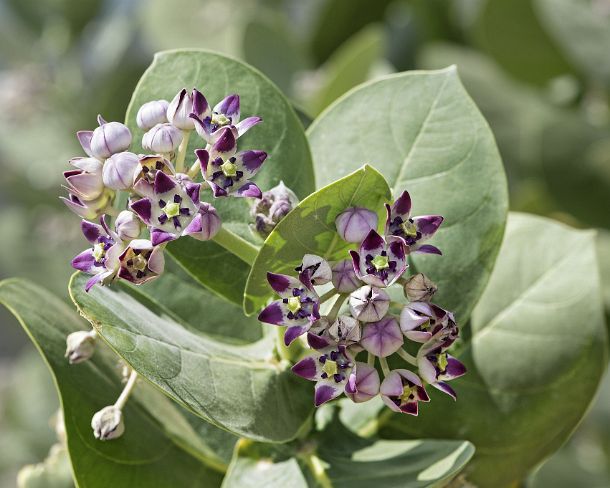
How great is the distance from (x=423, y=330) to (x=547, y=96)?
4.73ft

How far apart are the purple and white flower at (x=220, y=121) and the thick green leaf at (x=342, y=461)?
0.39 m

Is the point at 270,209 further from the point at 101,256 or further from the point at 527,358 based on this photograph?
the point at 527,358

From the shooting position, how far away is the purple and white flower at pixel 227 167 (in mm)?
908

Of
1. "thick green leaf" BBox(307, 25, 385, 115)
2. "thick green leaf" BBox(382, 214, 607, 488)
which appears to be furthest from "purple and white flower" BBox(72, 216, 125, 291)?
"thick green leaf" BBox(307, 25, 385, 115)

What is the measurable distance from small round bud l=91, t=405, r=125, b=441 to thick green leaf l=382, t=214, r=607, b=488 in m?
0.36

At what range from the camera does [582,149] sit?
6.63 ft

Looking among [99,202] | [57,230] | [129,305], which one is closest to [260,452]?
[129,305]

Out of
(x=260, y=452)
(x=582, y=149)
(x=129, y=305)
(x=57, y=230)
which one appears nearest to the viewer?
(x=129, y=305)

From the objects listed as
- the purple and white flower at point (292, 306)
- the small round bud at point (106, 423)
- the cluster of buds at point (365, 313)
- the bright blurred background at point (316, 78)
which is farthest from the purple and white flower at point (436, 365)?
the bright blurred background at point (316, 78)

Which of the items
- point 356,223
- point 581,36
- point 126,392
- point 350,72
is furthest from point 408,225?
point 581,36

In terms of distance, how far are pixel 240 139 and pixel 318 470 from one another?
0.40 m

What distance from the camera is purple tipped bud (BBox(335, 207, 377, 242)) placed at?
35.8 inches

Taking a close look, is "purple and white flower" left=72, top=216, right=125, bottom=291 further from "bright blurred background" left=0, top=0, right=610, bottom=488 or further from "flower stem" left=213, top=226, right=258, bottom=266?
"bright blurred background" left=0, top=0, right=610, bottom=488

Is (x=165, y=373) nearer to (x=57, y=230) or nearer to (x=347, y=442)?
(x=347, y=442)
